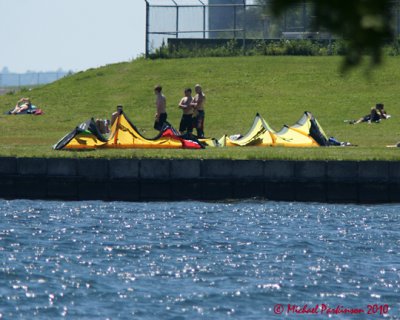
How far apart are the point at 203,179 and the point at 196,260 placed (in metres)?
7.14

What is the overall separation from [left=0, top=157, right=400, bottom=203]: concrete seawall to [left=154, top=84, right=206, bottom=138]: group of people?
4.93 meters

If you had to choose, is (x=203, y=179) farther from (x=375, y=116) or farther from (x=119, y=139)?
(x=375, y=116)

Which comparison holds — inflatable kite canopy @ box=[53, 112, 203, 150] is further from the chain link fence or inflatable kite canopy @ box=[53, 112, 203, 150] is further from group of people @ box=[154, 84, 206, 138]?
the chain link fence

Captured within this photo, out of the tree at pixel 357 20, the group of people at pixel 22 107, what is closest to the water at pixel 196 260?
the tree at pixel 357 20

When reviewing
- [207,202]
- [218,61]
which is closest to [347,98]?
[218,61]

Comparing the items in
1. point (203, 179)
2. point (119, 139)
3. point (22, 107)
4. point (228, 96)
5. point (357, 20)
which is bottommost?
point (203, 179)

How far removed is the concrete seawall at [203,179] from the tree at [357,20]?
17.6 meters

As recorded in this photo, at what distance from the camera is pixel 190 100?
2669 centimetres

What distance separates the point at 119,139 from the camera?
24078mm

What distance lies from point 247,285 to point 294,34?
34.9 meters

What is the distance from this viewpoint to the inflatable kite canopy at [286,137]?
25.5 m

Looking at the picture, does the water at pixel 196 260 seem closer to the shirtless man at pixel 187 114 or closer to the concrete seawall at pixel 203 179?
the concrete seawall at pixel 203 179

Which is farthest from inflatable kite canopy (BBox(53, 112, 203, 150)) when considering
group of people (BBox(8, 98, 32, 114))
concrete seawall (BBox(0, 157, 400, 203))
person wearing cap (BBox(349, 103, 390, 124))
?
group of people (BBox(8, 98, 32, 114))

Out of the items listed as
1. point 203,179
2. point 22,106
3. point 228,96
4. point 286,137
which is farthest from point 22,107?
point 203,179
